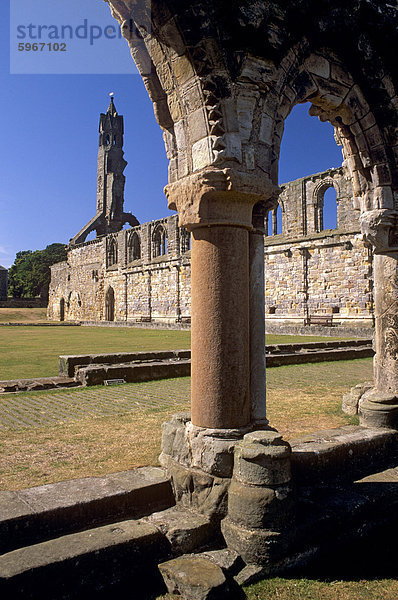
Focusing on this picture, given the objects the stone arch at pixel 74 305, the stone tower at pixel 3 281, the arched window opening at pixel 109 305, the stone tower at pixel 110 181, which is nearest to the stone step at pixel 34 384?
the arched window opening at pixel 109 305

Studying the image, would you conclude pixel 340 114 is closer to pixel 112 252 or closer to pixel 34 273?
pixel 112 252

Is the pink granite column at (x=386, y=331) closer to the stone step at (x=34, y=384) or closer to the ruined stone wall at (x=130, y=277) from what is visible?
the stone step at (x=34, y=384)

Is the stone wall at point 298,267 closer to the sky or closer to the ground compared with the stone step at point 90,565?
closer to the sky

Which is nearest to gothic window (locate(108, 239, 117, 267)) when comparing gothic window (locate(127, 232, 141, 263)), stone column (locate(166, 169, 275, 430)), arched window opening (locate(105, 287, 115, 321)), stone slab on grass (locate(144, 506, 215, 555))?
arched window opening (locate(105, 287, 115, 321))

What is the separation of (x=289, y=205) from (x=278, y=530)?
22.3 m

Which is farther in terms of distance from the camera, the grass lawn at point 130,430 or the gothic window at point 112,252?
the gothic window at point 112,252

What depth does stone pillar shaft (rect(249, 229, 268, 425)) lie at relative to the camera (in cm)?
350

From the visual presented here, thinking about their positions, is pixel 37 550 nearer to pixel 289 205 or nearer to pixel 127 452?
pixel 127 452

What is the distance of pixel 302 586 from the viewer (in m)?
2.62

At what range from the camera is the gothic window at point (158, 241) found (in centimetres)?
3419

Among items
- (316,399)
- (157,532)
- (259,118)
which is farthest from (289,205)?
(157,532)

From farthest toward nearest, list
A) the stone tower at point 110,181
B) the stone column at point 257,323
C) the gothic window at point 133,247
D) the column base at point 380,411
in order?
the stone tower at point 110,181 < the gothic window at point 133,247 < the column base at point 380,411 < the stone column at point 257,323

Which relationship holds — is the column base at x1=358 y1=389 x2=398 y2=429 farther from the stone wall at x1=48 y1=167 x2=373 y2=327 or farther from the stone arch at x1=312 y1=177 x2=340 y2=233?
the stone arch at x1=312 y1=177 x2=340 y2=233

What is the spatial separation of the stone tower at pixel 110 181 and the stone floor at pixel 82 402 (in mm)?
43608
